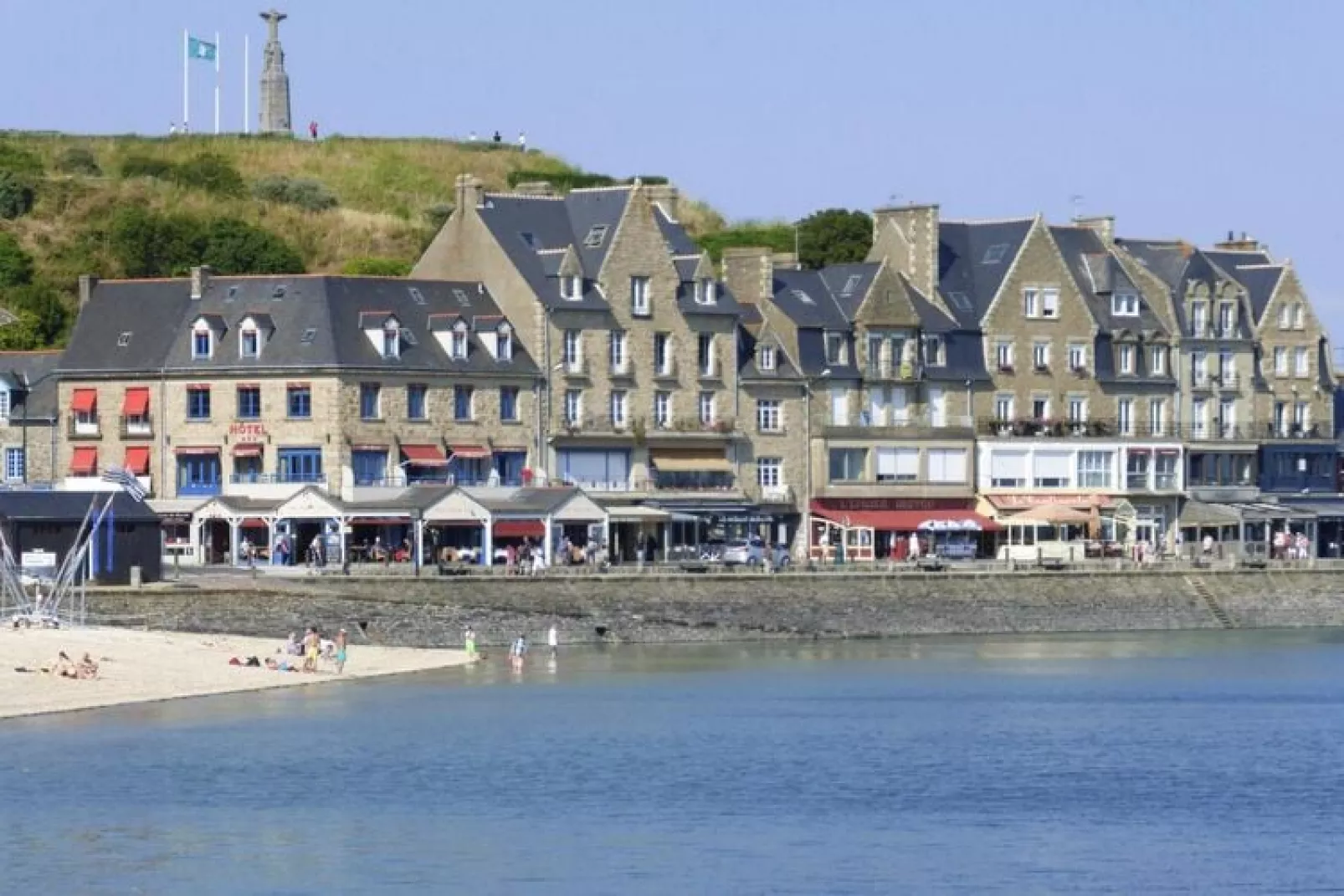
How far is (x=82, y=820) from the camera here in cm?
4906

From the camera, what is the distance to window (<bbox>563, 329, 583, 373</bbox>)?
9194 cm

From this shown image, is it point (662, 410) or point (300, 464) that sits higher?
point (662, 410)

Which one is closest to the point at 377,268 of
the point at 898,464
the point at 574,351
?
the point at 574,351

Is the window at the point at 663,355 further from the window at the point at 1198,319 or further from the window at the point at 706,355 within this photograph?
the window at the point at 1198,319

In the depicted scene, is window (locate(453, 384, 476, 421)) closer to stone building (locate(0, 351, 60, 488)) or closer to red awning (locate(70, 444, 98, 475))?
red awning (locate(70, 444, 98, 475))

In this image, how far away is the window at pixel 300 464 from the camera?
86.9 metres

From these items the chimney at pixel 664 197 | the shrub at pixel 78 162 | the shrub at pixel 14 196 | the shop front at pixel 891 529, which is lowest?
the shop front at pixel 891 529

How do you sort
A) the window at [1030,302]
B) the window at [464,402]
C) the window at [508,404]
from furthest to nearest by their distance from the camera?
the window at [1030,302]
the window at [508,404]
the window at [464,402]

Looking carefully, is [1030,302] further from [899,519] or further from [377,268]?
[377,268]

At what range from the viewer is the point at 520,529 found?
285 ft

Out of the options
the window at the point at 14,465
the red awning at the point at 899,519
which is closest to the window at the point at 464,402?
the window at the point at 14,465

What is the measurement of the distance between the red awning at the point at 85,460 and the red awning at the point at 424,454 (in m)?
8.98

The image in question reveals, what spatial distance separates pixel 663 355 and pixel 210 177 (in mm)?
42794

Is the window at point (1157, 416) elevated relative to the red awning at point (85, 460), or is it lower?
elevated
